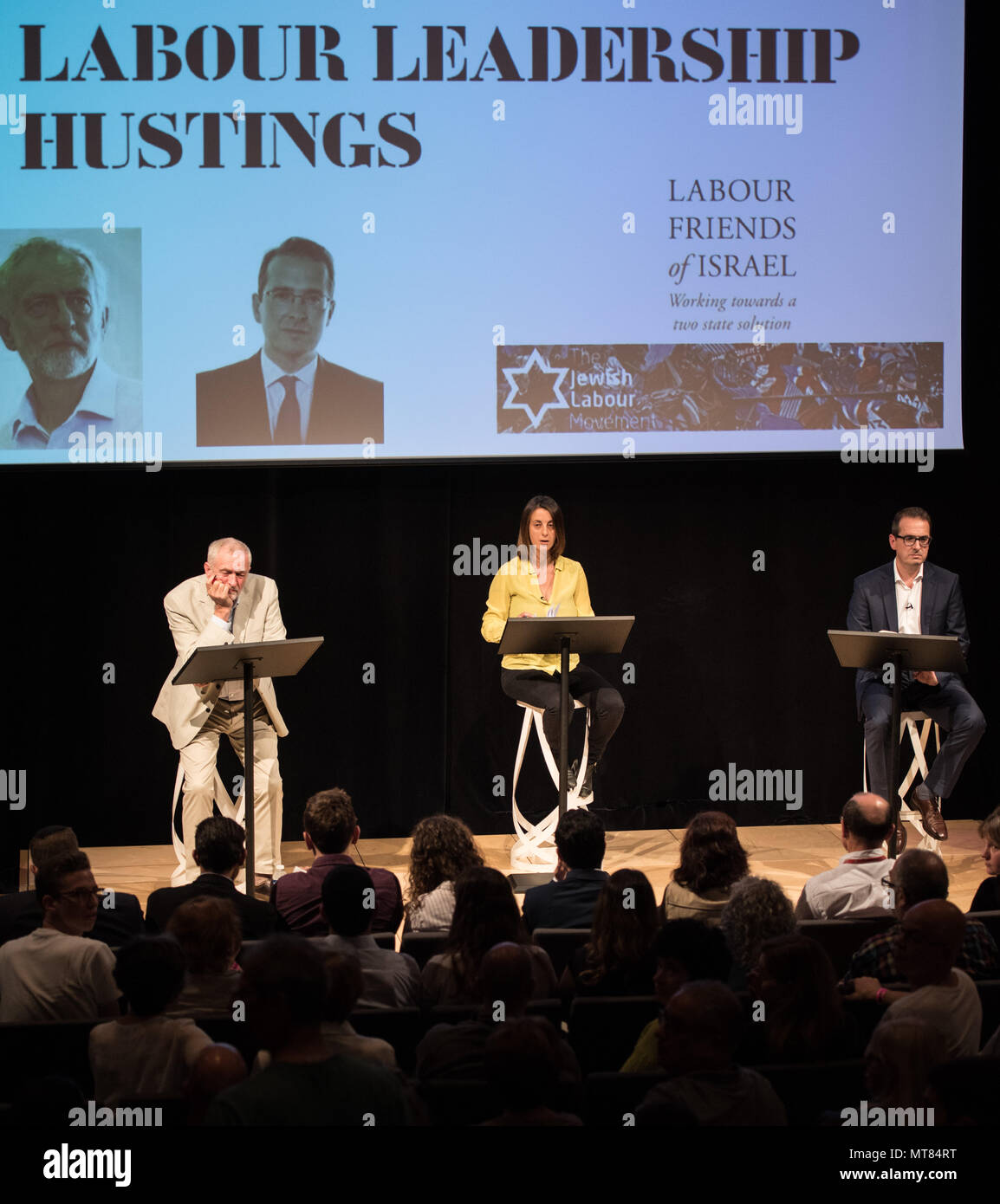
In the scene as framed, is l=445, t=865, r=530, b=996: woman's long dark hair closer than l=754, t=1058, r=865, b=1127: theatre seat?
No

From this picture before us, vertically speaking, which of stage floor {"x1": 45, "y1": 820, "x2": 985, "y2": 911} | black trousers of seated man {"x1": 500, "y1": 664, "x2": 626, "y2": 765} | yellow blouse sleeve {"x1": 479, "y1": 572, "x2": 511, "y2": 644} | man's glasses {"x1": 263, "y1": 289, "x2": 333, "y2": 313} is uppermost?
man's glasses {"x1": 263, "y1": 289, "x2": 333, "y2": 313}

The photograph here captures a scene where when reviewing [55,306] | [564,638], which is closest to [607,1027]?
[564,638]

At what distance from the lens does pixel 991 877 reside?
12.4 ft

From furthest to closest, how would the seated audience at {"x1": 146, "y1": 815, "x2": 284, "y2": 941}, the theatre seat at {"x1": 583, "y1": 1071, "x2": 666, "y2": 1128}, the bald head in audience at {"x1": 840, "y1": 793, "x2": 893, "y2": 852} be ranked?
the bald head in audience at {"x1": 840, "y1": 793, "x2": 893, "y2": 852} → the seated audience at {"x1": 146, "y1": 815, "x2": 284, "y2": 941} → the theatre seat at {"x1": 583, "y1": 1071, "x2": 666, "y2": 1128}

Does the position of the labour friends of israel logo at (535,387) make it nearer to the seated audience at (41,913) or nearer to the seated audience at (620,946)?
the seated audience at (41,913)

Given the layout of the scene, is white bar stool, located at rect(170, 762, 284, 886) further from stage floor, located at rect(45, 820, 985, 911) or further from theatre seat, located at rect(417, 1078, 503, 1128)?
theatre seat, located at rect(417, 1078, 503, 1128)

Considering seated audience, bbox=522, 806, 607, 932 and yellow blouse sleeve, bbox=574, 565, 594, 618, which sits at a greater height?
yellow blouse sleeve, bbox=574, 565, 594, 618

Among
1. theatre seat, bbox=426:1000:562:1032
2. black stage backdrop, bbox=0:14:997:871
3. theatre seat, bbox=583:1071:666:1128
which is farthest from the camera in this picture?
black stage backdrop, bbox=0:14:997:871

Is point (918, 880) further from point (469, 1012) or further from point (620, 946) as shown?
point (469, 1012)

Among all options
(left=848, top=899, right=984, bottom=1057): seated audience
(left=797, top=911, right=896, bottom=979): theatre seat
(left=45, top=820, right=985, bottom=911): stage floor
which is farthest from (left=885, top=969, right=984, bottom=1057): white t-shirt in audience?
(left=45, top=820, right=985, bottom=911): stage floor

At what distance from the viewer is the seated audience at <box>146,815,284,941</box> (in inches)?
143

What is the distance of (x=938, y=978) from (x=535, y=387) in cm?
376
